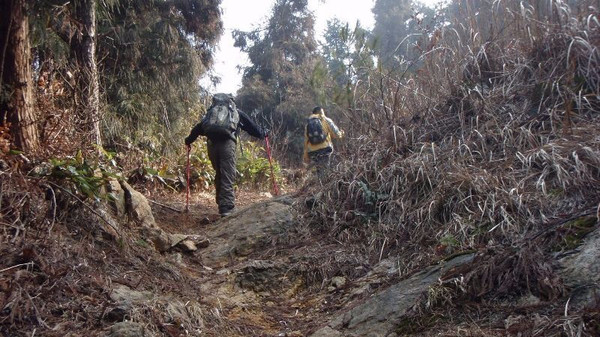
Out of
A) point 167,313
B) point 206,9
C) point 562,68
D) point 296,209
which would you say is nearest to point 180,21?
point 206,9

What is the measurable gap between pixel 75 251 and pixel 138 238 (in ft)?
4.08

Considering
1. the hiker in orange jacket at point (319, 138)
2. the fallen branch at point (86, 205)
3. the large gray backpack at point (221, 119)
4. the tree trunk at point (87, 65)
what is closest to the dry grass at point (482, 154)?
the large gray backpack at point (221, 119)

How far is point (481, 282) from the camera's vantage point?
3318 mm

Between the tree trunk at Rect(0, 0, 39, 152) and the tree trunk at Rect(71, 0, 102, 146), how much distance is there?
1.62 m

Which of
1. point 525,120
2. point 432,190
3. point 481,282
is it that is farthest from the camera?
point 525,120

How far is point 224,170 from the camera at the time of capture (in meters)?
7.79

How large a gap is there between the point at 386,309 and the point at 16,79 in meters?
3.28

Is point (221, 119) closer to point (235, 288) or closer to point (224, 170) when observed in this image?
point (224, 170)

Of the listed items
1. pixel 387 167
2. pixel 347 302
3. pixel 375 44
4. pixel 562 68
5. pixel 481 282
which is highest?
pixel 375 44

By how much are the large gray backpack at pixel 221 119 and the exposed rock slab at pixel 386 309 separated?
410 centimetres

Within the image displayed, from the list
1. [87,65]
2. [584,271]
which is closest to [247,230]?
[87,65]

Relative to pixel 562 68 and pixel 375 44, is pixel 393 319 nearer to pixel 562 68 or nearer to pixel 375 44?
pixel 562 68

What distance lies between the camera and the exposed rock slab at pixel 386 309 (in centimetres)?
352

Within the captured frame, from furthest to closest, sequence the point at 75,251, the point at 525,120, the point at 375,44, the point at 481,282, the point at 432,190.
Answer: the point at 375,44, the point at 525,120, the point at 432,190, the point at 75,251, the point at 481,282
